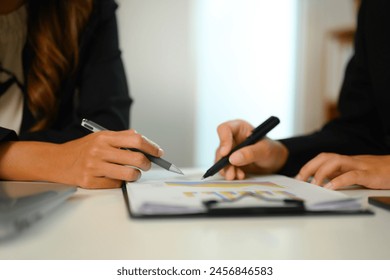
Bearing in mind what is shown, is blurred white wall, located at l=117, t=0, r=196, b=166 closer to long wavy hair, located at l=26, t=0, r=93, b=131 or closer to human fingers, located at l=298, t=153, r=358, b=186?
long wavy hair, located at l=26, t=0, r=93, b=131

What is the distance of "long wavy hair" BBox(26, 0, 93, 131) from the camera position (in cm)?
98

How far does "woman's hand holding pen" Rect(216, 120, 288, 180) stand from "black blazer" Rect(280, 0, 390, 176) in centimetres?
9

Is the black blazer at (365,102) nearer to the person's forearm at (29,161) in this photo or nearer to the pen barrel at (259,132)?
the pen barrel at (259,132)

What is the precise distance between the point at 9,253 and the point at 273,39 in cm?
315

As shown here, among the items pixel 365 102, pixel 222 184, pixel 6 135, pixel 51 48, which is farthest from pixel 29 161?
pixel 365 102

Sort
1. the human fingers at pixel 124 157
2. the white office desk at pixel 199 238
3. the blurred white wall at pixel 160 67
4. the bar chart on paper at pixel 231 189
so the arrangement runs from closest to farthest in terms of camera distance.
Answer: the white office desk at pixel 199 238
the bar chart on paper at pixel 231 189
the human fingers at pixel 124 157
the blurred white wall at pixel 160 67

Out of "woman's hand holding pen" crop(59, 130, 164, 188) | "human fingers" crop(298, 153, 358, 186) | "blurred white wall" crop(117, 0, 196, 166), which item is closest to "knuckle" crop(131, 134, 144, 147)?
"woman's hand holding pen" crop(59, 130, 164, 188)

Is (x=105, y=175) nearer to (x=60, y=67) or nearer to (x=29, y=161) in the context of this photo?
(x=29, y=161)

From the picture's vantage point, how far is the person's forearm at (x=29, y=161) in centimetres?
67

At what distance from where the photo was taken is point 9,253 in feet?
1.15

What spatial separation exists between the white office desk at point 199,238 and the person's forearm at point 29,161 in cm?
18

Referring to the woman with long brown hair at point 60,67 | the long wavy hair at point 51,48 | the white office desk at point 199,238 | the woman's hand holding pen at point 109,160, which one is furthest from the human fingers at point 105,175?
the long wavy hair at point 51,48

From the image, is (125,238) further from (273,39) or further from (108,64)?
(273,39)

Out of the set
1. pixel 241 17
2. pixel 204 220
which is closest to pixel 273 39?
pixel 241 17
